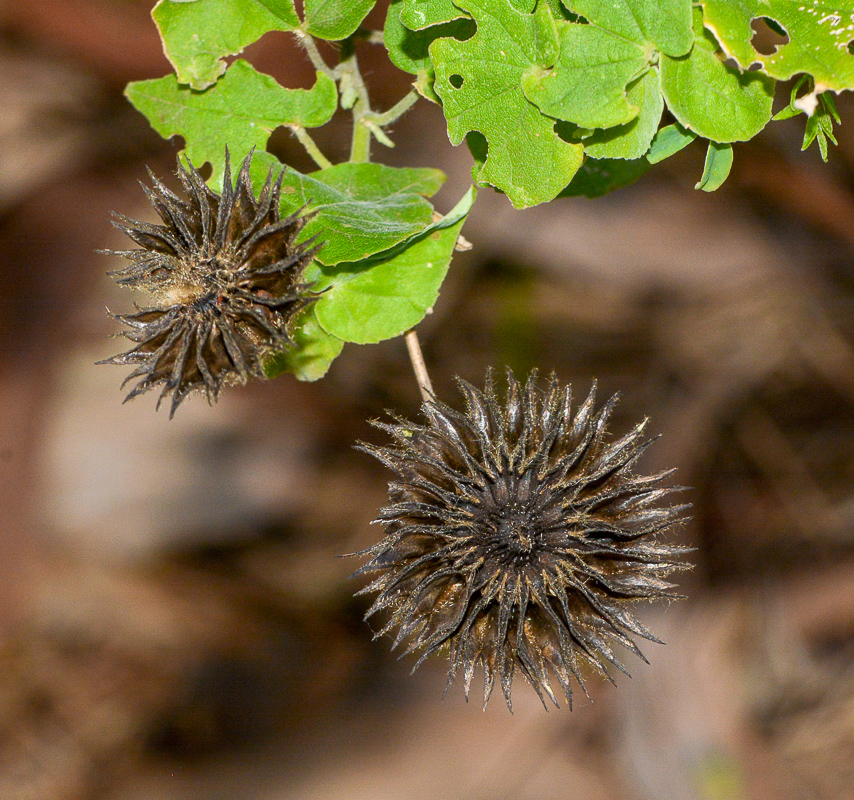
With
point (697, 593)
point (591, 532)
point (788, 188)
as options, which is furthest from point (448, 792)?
point (591, 532)

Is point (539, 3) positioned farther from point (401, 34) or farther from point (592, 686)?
point (592, 686)

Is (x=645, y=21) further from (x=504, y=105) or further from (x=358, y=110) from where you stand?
(x=358, y=110)

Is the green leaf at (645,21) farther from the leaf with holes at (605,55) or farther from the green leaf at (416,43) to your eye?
the green leaf at (416,43)

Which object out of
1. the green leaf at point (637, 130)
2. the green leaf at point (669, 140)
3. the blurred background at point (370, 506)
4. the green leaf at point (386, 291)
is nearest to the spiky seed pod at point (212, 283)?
the green leaf at point (386, 291)

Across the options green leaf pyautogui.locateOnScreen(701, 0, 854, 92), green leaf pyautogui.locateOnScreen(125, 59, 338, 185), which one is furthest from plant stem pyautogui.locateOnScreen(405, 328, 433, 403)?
green leaf pyautogui.locateOnScreen(701, 0, 854, 92)

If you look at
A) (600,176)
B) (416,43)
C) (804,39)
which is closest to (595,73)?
(804,39)

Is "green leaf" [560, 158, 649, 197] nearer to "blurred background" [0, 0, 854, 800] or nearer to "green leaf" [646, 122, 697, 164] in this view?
"green leaf" [646, 122, 697, 164]

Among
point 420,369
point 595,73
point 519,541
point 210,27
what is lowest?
point 519,541
